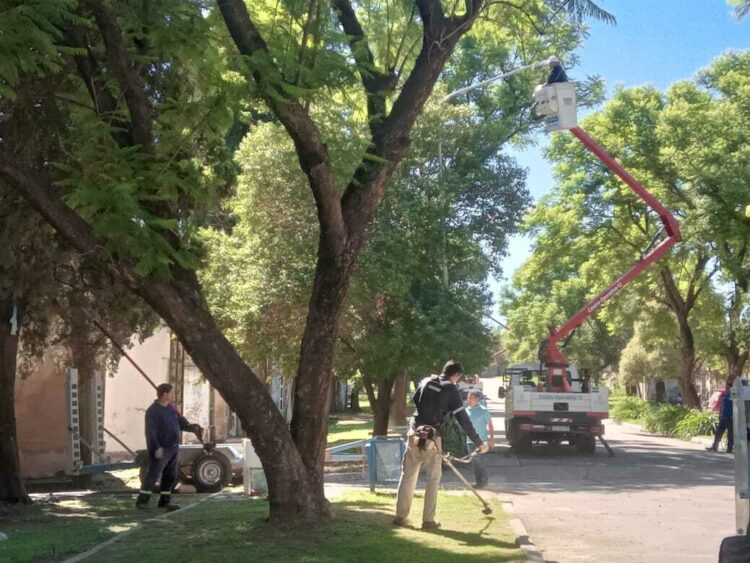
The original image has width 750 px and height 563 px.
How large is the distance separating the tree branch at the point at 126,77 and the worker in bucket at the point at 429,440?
3865 mm

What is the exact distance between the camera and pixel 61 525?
1109 centimetres

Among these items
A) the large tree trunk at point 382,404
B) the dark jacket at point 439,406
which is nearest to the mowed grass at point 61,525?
the dark jacket at point 439,406

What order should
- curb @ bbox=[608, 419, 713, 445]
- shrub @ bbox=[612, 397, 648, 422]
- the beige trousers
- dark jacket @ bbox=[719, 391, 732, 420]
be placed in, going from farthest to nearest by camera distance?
shrub @ bbox=[612, 397, 648, 422], curb @ bbox=[608, 419, 713, 445], dark jacket @ bbox=[719, 391, 732, 420], the beige trousers

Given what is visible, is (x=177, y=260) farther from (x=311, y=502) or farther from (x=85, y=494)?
(x=85, y=494)

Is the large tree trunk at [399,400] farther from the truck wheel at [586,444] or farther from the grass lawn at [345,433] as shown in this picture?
the truck wheel at [586,444]

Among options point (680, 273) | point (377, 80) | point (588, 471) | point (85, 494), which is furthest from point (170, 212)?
point (680, 273)

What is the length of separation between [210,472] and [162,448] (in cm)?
273

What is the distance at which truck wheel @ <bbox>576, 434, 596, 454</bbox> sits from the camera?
22.8 m

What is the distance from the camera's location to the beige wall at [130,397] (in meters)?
22.7

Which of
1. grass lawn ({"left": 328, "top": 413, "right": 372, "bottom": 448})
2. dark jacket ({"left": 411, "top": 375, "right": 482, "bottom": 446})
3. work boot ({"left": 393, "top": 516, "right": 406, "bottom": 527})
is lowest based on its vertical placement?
grass lawn ({"left": 328, "top": 413, "right": 372, "bottom": 448})

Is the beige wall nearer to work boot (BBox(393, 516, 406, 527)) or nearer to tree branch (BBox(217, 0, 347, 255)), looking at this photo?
work boot (BBox(393, 516, 406, 527))

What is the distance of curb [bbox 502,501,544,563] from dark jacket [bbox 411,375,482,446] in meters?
1.02

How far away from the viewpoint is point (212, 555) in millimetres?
8359

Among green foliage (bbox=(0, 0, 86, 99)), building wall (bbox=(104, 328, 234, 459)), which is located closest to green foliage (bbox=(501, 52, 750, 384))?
building wall (bbox=(104, 328, 234, 459))
